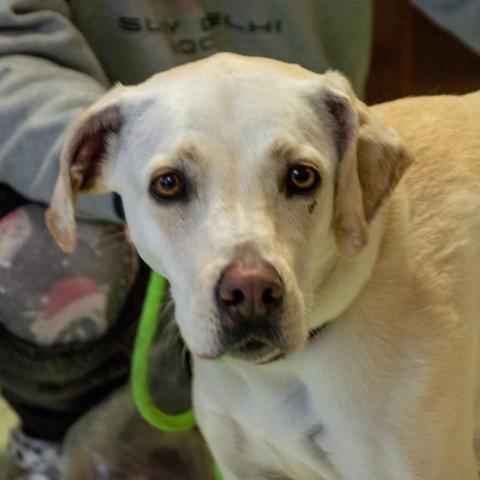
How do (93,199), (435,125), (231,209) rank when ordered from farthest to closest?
1. (93,199)
2. (435,125)
3. (231,209)

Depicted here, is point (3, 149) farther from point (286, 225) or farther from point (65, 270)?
point (286, 225)

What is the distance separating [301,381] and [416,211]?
235 millimetres

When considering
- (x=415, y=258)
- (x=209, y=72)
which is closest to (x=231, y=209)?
(x=209, y=72)

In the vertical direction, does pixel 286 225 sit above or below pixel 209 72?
below

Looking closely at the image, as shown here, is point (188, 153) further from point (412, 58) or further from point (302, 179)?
point (412, 58)

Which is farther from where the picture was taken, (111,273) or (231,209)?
(111,273)

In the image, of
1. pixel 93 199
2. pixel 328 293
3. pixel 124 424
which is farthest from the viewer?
pixel 124 424

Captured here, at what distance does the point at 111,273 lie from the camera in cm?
139

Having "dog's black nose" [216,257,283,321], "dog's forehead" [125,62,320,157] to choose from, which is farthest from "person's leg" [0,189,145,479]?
"dog's black nose" [216,257,283,321]

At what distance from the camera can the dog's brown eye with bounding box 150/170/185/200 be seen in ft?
3.23

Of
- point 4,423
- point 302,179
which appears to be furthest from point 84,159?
point 4,423

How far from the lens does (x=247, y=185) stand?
96 cm

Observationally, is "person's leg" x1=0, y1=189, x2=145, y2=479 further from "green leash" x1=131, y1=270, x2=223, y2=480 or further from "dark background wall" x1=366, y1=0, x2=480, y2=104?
"dark background wall" x1=366, y1=0, x2=480, y2=104

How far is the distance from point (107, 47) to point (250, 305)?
31.6 inches
